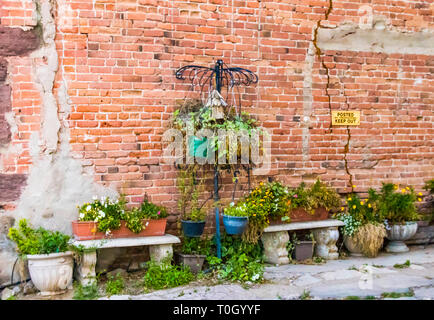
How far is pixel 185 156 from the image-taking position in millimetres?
5145

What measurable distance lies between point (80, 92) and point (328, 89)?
295 cm

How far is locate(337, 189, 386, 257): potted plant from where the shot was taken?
5.42m

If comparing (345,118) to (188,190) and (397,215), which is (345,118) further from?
(188,190)

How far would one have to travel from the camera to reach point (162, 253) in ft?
15.6

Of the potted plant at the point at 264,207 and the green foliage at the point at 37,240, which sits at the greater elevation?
the potted plant at the point at 264,207

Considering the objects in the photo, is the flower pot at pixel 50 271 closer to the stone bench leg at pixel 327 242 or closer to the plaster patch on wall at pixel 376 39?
the stone bench leg at pixel 327 242

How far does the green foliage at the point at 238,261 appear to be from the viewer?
4.61 meters

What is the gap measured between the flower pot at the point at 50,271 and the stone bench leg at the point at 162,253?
2.75 ft

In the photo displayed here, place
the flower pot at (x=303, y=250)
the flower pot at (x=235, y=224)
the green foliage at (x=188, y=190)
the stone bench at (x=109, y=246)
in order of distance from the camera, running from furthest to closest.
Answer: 1. the flower pot at (x=303, y=250)
2. the green foliage at (x=188, y=190)
3. the flower pot at (x=235, y=224)
4. the stone bench at (x=109, y=246)

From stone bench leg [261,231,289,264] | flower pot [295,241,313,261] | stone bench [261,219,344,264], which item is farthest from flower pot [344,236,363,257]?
stone bench leg [261,231,289,264]

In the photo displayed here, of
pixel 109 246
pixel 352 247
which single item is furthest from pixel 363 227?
pixel 109 246

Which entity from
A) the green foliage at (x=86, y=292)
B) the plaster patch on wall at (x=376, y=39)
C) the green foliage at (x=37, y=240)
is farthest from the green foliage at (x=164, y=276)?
the plaster patch on wall at (x=376, y=39)

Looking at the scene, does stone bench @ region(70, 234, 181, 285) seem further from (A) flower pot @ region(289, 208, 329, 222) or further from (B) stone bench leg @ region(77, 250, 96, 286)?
(A) flower pot @ region(289, 208, 329, 222)

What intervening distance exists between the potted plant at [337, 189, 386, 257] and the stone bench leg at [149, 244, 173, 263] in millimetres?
2160
